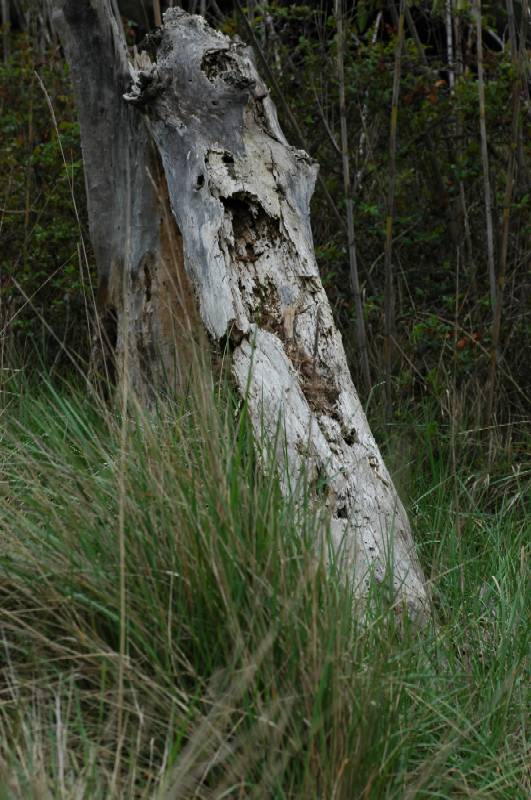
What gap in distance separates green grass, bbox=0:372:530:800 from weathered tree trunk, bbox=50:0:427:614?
493mm

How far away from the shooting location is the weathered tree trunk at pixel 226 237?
3137 mm

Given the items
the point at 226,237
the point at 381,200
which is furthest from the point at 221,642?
the point at 381,200

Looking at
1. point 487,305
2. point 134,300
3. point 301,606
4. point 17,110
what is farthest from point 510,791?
point 17,110

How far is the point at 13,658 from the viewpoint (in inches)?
87.4

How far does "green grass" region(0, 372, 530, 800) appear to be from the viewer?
190 cm

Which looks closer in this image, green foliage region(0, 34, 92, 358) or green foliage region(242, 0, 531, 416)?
green foliage region(242, 0, 531, 416)

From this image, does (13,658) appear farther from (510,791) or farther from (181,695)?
(510,791)

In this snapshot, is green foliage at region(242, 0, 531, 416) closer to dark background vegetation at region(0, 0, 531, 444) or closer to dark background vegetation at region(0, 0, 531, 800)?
dark background vegetation at region(0, 0, 531, 444)

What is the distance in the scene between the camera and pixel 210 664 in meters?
2.07

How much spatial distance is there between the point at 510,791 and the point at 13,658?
1.07 metres

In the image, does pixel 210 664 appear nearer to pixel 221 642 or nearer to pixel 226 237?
pixel 221 642

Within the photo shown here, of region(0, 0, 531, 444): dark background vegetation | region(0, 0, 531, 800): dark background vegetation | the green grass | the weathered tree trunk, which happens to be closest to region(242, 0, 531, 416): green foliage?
region(0, 0, 531, 444): dark background vegetation

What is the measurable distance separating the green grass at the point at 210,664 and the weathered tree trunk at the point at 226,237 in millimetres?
493

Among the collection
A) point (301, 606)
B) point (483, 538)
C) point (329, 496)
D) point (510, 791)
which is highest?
point (301, 606)
